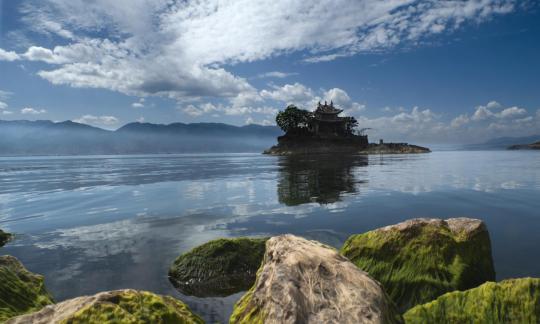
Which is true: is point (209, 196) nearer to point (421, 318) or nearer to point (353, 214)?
point (353, 214)

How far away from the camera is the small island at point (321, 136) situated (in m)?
111

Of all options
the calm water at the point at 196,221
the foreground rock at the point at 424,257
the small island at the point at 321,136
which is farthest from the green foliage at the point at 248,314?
the small island at the point at 321,136

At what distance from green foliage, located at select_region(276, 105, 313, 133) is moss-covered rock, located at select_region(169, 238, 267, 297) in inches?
4224

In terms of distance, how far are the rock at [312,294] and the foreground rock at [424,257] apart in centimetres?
270

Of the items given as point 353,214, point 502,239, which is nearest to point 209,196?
point 353,214

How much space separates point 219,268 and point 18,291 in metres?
3.61

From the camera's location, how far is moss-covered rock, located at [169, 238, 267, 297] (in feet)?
21.4

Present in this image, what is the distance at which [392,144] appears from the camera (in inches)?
4707

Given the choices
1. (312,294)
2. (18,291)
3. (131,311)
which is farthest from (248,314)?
(18,291)

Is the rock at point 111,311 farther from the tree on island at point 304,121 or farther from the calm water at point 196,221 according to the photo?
the tree on island at point 304,121

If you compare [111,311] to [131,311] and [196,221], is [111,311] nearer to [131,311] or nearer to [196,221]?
[131,311]

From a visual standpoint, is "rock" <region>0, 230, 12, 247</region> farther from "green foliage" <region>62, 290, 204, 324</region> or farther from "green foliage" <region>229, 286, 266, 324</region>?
"green foliage" <region>229, 286, 266, 324</region>

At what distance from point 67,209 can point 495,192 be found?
981 inches

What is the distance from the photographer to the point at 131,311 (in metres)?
3.06
